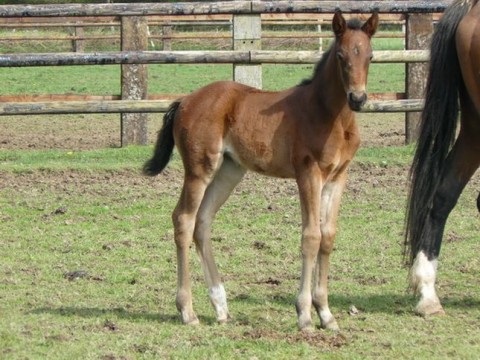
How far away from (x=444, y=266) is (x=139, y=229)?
8.13ft

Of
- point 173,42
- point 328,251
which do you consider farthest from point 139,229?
point 173,42

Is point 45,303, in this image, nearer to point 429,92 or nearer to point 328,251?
point 328,251

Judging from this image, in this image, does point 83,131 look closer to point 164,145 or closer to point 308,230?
point 164,145

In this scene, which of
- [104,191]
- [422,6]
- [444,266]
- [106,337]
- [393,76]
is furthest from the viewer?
[393,76]

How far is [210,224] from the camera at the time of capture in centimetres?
618

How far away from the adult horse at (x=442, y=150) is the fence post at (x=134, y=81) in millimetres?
5263

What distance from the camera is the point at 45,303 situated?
6.24 metres

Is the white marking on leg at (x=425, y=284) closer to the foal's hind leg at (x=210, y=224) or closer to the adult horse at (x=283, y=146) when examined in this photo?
the adult horse at (x=283, y=146)

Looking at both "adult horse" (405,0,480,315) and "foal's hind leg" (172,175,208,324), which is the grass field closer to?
"foal's hind leg" (172,175,208,324)

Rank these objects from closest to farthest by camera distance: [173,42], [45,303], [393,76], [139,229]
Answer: [45,303]
[139,229]
[393,76]
[173,42]

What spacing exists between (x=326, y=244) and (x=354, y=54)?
3.51 ft

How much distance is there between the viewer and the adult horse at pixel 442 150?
635 centimetres

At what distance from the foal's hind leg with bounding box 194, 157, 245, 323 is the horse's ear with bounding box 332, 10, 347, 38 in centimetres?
107

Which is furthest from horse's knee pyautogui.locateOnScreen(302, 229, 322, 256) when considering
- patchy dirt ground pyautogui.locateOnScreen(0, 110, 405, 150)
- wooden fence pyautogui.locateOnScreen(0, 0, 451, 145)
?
patchy dirt ground pyautogui.locateOnScreen(0, 110, 405, 150)
